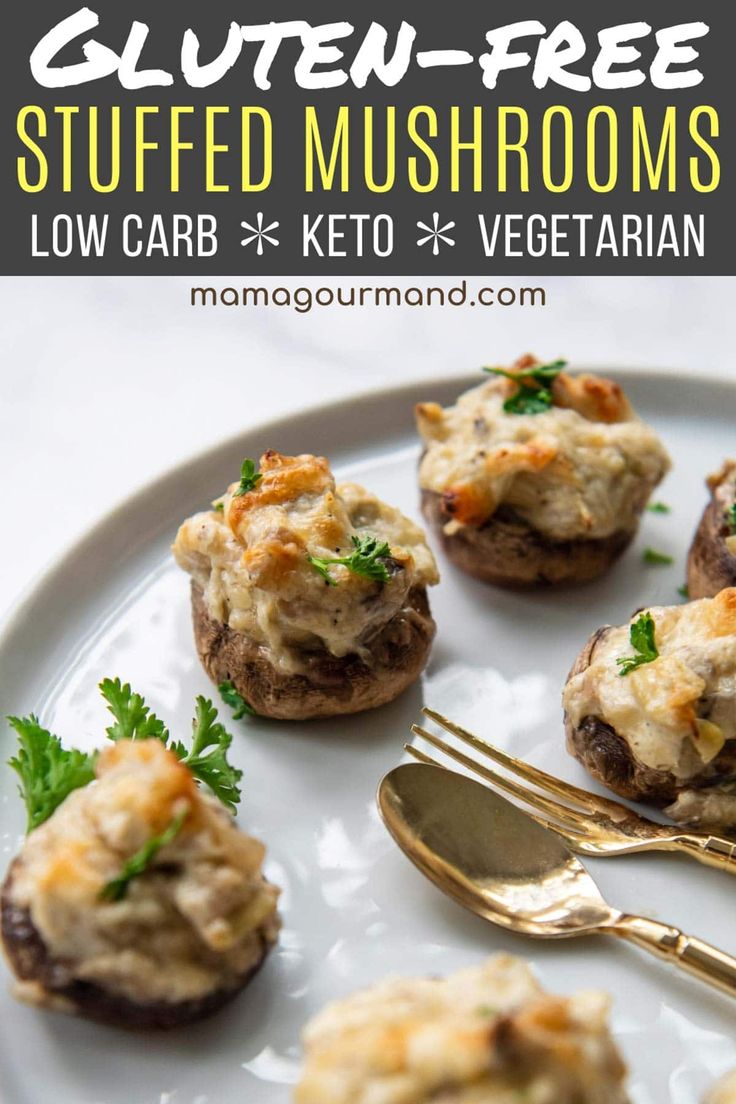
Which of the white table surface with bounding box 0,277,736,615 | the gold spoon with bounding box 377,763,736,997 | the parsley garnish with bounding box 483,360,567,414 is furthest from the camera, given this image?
the white table surface with bounding box 0,277,736,615

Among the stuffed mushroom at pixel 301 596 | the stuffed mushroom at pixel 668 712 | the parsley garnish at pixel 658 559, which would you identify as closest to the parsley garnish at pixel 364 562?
the stuffed mushroom at pixel 301 596

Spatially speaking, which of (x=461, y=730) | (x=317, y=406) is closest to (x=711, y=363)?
(x=317, y=406)

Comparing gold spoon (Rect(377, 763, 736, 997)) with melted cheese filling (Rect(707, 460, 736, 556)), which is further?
melted cheese filling (Rect(707, 460, 736, 556))

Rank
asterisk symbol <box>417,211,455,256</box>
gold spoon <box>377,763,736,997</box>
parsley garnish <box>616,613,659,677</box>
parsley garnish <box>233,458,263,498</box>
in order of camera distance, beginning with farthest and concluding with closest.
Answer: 1. asterisk symbol <box>417,211,455,256</box>
2. parsley garnish <box>233,458,263,498</box>
3. parsley garnish <box>616,613,659,677</box>
4. gold spoon <box>377,763,736,997</box>

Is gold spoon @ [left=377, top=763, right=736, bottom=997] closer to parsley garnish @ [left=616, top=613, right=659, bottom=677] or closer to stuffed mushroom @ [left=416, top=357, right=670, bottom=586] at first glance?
parsley garnish @ [left=616, top=613, right=659, bottom=677]

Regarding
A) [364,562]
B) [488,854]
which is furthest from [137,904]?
[364,562]

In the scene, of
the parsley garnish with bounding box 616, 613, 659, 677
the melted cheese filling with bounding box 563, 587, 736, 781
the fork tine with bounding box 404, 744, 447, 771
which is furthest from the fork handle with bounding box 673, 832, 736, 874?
the fork tine with bounding box 404, 744, 447, 771

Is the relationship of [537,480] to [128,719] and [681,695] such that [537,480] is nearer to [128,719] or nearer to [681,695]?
[681,695]
